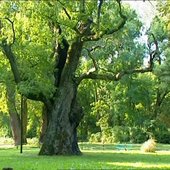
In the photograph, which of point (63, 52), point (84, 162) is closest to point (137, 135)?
point (63, 52)

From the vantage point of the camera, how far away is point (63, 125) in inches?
1155

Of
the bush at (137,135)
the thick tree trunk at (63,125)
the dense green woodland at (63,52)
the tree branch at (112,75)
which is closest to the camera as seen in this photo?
the dense green woodland at (63,52)

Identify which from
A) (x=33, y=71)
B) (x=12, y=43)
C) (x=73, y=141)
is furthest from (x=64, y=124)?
(x=12, y=43)

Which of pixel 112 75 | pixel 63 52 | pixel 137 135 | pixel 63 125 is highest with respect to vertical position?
pixel 63 52

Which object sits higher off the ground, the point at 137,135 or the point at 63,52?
the point at 63,52

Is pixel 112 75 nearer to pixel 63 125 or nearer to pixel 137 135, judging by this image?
pixel 63 125

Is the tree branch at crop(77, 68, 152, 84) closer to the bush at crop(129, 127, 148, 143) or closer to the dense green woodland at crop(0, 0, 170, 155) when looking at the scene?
A: the dense green woodland at crop(0, 0, 170, 155)

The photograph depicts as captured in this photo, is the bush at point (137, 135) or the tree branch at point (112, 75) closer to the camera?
the tree branch at point (112, 75)

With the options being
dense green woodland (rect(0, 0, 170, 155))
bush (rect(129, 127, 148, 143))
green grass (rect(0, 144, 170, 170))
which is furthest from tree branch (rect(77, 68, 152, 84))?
bush (rect(129, 127, 148, 143))

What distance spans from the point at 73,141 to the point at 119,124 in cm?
3461

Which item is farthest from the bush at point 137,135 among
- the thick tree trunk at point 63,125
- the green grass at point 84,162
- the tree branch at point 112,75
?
the green grass at point 84,162

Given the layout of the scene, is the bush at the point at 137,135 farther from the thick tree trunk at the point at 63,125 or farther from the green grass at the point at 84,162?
the green grass at the point at 84,162

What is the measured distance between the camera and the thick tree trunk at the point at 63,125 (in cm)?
2895

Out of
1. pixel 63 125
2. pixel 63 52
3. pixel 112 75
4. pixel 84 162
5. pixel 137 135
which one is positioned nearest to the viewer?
pixel 84 162
